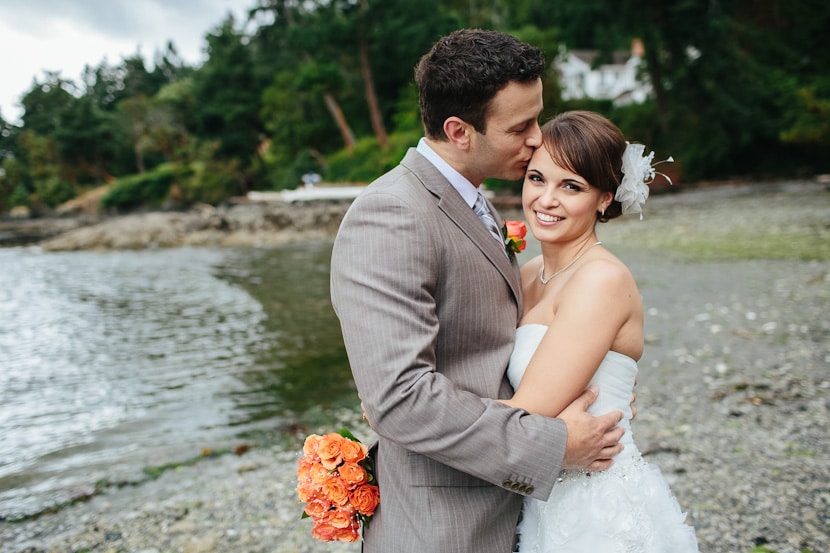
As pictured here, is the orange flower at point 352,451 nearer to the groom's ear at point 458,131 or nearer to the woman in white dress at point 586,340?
the woman in white dress at point 586,340

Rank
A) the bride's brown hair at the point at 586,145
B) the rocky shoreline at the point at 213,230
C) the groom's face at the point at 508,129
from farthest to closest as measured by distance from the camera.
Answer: the rocky shoreline at the point at 213,230
the bride's brown hair at the point at 586,145
the groom's face at the point at 508,129

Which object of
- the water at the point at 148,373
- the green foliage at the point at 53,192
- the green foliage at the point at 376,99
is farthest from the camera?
the green foliage at the point at 53,192

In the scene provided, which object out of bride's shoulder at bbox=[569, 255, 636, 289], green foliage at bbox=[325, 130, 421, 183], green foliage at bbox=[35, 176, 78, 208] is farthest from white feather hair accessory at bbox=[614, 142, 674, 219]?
green foliage at bbox=[35, 176, 78, 208]

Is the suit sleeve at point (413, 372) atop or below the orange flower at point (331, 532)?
atop

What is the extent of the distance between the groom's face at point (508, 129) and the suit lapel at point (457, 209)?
16 centimetres

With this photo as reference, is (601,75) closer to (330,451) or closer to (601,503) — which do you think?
(601,503)

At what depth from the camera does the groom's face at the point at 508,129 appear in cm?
198

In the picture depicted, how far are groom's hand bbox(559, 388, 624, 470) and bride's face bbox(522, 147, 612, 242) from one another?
0.60 meters

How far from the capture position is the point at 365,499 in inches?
80.7

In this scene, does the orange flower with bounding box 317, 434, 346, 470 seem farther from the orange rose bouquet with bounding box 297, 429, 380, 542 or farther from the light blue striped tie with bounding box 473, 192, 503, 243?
the light blue striped tie with bounding box 473, 192, 503, 243

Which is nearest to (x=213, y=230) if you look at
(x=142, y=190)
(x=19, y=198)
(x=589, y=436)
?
(x=142, y=190)

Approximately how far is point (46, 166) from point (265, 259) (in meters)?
46.2

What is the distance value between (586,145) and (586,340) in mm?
701

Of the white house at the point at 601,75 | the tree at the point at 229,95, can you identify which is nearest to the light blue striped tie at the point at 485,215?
the tree at the point at 229,95
